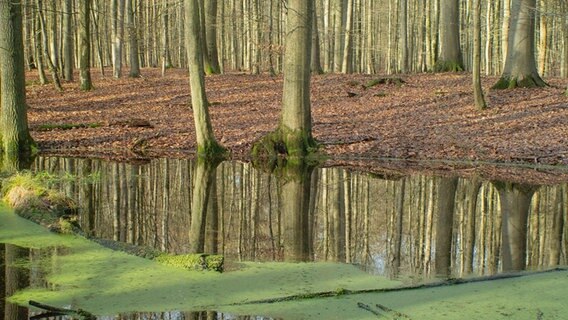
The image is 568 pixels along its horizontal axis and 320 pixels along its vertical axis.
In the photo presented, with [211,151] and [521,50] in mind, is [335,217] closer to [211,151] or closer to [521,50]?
[211,151]

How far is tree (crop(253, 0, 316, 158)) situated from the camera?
1364 centimetres

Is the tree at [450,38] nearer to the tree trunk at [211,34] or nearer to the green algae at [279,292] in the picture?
the tree trunk at [211,34]

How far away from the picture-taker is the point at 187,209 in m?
9.52

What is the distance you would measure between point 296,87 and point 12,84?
5924 millimetres

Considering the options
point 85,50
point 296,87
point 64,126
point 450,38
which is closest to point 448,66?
point 450,38

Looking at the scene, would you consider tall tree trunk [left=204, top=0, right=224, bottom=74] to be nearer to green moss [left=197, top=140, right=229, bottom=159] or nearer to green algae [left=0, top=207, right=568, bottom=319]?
green moss [left=197, top=140, right=229, bottom=159]

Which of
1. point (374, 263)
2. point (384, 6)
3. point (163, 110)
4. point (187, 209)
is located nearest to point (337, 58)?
→ point (163, 110)

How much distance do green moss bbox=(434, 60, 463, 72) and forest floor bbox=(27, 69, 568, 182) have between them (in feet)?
4.54

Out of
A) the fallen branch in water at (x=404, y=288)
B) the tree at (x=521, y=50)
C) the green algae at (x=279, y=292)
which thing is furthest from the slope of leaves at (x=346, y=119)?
the green algae at (x=279, y=292)

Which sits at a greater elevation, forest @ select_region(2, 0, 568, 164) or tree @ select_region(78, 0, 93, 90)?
tree @ select_region(78, 0, 93, 90)

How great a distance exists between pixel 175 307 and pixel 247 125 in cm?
1254

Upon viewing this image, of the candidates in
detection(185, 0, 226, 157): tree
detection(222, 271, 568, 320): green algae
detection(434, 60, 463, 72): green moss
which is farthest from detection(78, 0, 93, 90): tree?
detection(222, 271, 568, 320): green algae

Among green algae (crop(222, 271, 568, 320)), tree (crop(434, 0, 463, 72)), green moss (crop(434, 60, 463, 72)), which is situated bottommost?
green algae (crop(222, 271, 568, 320))

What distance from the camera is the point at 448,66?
26156 mm
